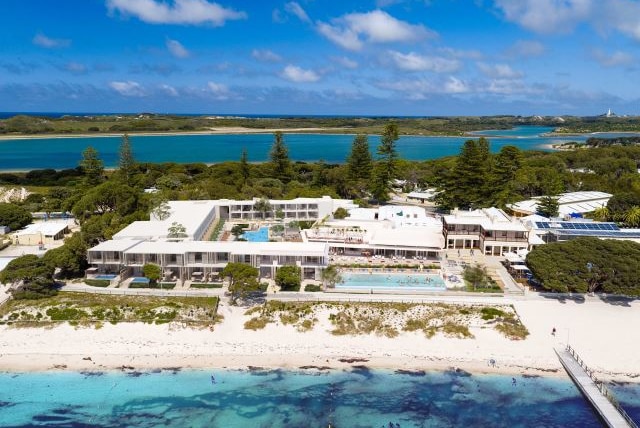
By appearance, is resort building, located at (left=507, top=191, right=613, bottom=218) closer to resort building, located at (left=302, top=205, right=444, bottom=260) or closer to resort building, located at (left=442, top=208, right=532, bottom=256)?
resort building, located at (left=442, top=208, right=532, bottom=256)

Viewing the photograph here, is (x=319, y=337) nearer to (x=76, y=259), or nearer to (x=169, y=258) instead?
(x=169, y=258)

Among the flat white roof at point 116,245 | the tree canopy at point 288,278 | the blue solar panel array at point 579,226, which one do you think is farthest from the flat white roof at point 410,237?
the flat white roof at point 116,245

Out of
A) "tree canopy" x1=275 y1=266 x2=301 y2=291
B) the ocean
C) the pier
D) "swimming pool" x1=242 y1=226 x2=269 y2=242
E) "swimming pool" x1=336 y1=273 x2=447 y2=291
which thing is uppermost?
"swimming pool" x1=242 y1=226 x2=269 y2=242

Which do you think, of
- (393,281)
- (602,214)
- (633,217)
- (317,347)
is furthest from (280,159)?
(317,347)

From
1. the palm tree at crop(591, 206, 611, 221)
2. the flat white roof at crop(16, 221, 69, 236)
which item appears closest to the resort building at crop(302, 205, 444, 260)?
the palm tree at crop(591, 206, 611, 221)

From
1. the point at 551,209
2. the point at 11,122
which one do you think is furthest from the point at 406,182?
the point at 11,122

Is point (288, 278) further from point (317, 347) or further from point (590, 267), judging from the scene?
point (590, 267)

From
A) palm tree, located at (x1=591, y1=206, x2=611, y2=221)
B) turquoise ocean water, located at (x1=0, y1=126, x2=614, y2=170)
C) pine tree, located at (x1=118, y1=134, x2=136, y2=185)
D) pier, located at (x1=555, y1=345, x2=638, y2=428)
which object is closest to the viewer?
pier, located at (x1=555, y1=345, x2=638, y2=428)
